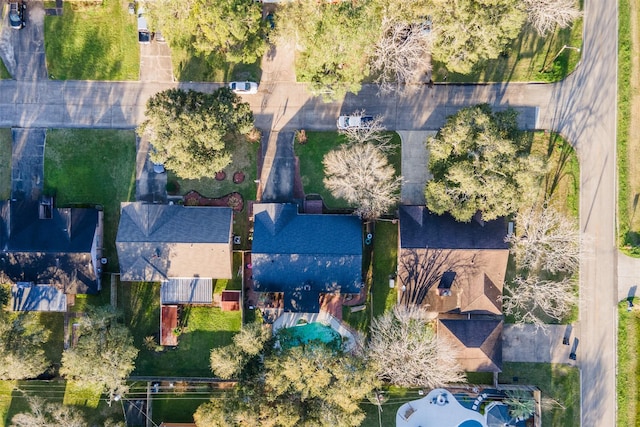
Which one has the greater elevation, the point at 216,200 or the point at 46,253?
the point at 216,200

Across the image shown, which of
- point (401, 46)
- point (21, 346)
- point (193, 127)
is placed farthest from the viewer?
point (401, 46)

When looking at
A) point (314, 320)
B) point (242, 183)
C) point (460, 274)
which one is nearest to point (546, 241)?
point (460, 274)

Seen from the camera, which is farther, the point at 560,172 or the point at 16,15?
the point at 560,172

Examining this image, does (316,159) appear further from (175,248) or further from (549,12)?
(549,12)

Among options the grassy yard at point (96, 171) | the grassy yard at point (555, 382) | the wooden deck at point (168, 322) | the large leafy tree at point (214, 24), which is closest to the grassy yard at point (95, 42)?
the large leafy tree at point (214, 24)

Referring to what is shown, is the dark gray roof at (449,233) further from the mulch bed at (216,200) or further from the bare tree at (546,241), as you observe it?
the mulch bed at (216,200)

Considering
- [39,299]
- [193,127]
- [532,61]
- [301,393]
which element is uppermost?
[532,61]

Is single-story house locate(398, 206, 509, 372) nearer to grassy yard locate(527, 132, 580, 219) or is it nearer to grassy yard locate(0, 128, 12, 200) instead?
grassy yard locate(527, 132, 580, 219)
